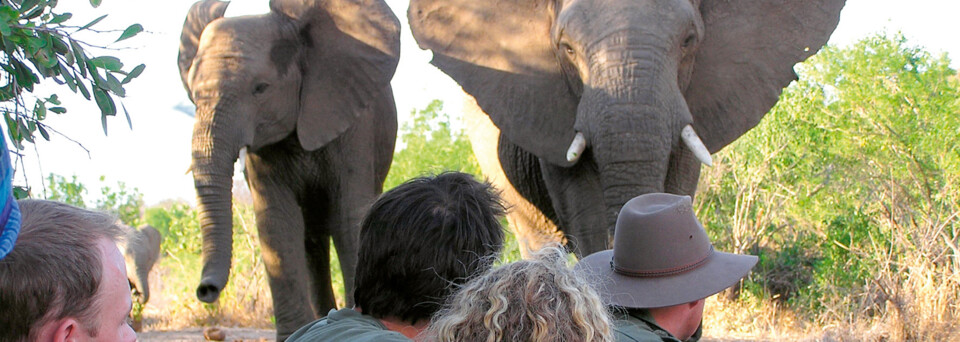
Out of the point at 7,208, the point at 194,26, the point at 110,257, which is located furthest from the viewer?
the point at 194,26

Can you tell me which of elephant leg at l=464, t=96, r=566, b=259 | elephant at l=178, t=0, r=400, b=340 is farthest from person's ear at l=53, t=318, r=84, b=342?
elephant leg at l=464, t=96, r=566, b=259

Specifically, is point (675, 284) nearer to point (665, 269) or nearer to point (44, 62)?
point (665, 269)

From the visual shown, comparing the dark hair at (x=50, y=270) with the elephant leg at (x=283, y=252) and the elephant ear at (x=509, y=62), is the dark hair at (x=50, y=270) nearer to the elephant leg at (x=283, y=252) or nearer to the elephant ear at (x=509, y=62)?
the elephant ear at (x=509, y=62)

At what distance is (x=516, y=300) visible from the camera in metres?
1.93

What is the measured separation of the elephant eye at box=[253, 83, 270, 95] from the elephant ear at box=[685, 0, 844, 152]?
8.53 feet

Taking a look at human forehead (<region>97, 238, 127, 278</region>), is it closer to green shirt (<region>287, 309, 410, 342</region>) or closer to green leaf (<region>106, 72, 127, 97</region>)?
green shirt (<region>287, 309, 410, 342</region>)

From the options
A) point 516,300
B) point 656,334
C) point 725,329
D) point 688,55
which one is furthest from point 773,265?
point 516,300

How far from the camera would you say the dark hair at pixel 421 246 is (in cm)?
227

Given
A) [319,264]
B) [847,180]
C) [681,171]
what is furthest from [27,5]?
[847,180]

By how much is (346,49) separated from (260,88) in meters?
0.84

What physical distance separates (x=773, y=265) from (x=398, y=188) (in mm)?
11839

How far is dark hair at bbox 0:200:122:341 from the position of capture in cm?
181

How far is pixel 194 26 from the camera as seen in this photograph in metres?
7.80

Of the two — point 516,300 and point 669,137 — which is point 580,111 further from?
point 516,300
